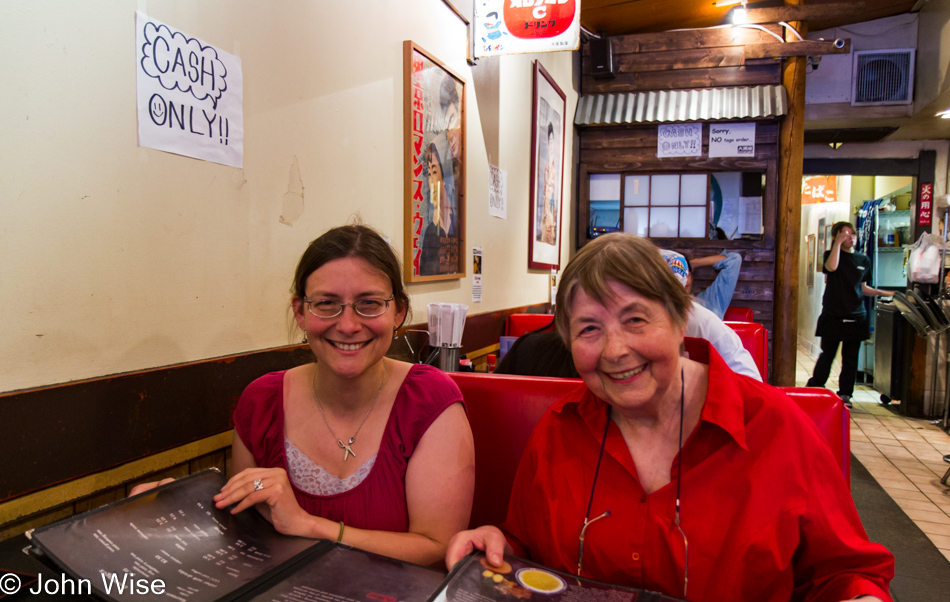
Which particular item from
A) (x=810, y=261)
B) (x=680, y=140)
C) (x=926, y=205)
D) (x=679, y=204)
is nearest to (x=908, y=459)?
(x=679, y=204)

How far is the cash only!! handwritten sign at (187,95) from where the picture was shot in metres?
1.34

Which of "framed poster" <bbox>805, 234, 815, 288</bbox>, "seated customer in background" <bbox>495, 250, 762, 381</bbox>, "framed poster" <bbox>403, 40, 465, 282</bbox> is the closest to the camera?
"seated customer in background" <bbox>495, 250, 762, 381</bbox>

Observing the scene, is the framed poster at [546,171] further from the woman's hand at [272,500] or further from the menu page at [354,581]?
the menu page at [354,581]

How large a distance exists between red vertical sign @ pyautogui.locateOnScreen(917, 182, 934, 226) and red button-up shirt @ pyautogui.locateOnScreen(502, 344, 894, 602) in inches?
356

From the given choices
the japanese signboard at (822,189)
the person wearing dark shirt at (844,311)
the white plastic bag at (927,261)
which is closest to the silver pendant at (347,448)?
the person wearing dark shirt at (844,311)

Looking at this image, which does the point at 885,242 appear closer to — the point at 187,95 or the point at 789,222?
the point at 789,222

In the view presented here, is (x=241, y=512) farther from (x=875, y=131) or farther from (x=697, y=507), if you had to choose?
(x=875, y=131)

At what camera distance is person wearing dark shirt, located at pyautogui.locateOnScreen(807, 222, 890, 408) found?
19.3 feet

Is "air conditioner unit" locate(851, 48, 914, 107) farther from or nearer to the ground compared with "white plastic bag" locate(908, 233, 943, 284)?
farther from the ground

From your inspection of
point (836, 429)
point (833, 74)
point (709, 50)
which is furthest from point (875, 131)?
point (836, 429)

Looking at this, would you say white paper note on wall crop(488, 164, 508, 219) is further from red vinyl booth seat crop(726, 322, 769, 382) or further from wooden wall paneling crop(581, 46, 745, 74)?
wooden wall paneling crop(581, 46, 745, 74)

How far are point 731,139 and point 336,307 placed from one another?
527 cm

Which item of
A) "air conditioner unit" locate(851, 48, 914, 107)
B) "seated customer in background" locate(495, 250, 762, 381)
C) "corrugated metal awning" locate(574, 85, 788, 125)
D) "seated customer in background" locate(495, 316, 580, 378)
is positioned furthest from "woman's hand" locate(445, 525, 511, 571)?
"air conditioner unit" locate(851, 48, 914, 107)

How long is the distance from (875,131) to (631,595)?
28.7 ft
